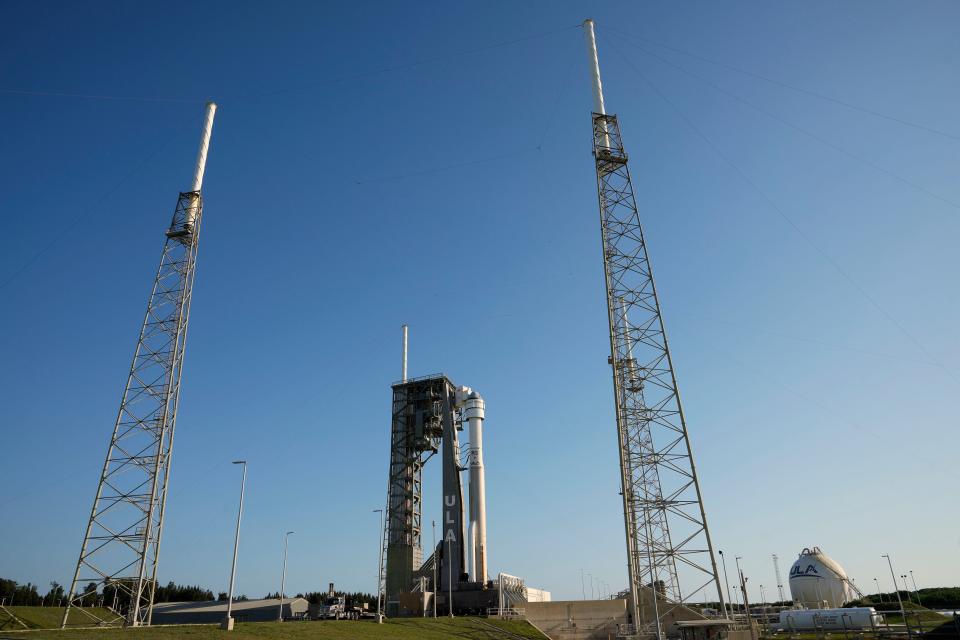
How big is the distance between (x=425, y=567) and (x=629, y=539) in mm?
33443

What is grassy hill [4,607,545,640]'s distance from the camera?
31406mm

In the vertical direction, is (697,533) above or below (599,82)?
below

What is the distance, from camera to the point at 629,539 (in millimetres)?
47656

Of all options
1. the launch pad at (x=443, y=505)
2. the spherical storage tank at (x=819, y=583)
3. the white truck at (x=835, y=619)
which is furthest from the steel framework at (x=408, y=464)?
the spherical storage tank at (x=819, y=583)

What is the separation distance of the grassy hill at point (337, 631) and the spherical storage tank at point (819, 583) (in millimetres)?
44296

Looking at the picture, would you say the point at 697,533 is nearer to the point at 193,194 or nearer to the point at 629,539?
the point at 629,539

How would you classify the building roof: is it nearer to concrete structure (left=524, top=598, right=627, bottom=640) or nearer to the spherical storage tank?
concrete structure (left=524, top=598, right=627, bottom=640)

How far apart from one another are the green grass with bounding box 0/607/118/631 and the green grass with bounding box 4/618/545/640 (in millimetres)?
3803

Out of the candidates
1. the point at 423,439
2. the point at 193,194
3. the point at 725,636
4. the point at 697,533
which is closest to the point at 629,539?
the point at 697,533

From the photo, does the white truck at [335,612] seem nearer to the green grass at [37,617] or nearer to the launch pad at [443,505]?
the launch pad at [443,505]

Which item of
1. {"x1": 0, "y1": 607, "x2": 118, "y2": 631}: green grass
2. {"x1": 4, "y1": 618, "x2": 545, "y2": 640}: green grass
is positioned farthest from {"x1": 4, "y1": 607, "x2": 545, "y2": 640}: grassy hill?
{"x1": 0, "y1": 607, "x2": 118, "y2": 631}: green grass

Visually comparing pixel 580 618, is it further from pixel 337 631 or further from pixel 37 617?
pixel 37 617

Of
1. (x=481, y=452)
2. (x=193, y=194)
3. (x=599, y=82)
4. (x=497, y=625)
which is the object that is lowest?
(x=497, y=625)

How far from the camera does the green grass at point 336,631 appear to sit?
31.5 metres
